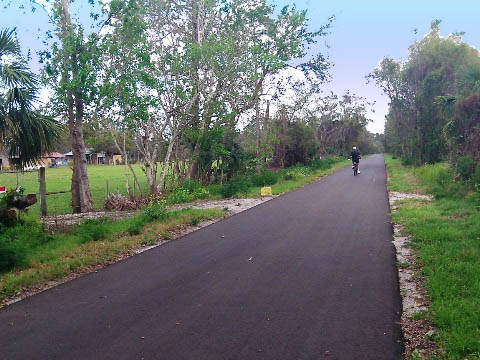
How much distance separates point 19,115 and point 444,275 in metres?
9.60

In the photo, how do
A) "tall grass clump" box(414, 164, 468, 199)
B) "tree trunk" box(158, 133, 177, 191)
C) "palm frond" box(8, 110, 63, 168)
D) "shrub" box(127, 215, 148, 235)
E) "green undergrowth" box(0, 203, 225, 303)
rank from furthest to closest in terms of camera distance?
1. "tree trunk" box(158, 133, 177, 191)
2. "tall grass clump" box(414, 164, 468, 199)
3. "palm frond" box(8, 110, 63, 168)
4. "shrub" box(127, 215, 148, 235)
5. "green undergrowth" box(0, 203, 225, 303)

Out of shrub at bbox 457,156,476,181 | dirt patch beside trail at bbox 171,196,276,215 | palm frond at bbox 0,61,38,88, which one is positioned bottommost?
dirt patch beside trail at bbox 171,196,276,215

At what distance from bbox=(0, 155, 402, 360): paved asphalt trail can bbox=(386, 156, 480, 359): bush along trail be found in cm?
29

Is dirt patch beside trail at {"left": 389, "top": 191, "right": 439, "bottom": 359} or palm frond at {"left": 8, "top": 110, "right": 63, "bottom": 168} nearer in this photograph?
dirt patch beside trail at {"left": 389, "top": 191, "right": 439, "bottom": 359}

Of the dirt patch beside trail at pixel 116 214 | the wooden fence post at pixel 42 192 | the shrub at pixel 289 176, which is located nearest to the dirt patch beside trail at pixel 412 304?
the dirt patch beside trail at pixel 116 214

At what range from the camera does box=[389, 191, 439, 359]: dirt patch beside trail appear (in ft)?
14.0

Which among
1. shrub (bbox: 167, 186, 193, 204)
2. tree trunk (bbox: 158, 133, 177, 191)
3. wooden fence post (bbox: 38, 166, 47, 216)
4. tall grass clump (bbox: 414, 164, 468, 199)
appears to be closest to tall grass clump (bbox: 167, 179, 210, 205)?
shrub (bbox: 167, 186, 193, 204)

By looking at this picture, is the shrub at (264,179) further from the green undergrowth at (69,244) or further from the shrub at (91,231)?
the shrub at (91,231)

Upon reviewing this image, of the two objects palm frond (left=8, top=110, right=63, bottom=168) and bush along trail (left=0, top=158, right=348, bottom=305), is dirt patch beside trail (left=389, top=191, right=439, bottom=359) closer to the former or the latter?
bush along trail (left=0, top=158, right=348, bottom=305)

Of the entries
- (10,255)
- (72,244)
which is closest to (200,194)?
(72,244)

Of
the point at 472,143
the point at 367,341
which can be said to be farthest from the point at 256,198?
the point at 367,341

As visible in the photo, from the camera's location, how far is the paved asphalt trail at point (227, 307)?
4328 mm

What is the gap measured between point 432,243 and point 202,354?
5773mm

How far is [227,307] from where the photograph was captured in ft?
17.7
